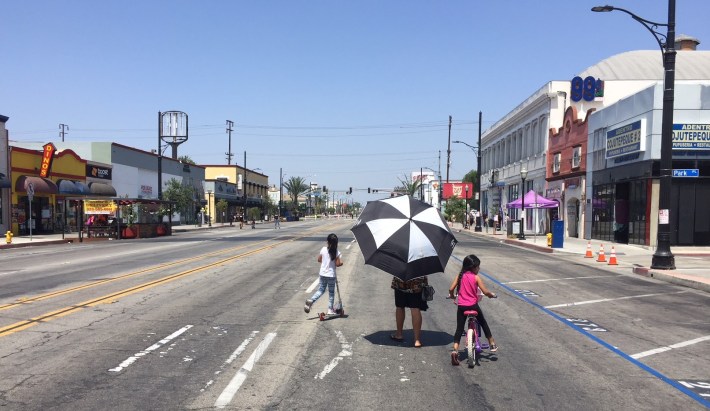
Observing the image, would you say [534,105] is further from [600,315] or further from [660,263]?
[600,315]

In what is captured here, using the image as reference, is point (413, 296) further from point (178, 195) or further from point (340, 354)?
point (178, 195)

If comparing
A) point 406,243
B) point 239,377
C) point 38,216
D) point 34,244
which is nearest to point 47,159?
point 38,216

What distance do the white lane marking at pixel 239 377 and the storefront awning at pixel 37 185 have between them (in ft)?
119

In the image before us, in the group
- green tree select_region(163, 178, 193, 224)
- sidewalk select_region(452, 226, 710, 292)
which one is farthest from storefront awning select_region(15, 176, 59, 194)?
sidewalk select_region(452, 226, 710, 292)

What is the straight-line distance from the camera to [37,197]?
134 feet

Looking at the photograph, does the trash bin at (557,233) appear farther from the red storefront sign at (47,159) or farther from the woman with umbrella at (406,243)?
the red storefront sign at (47,159)

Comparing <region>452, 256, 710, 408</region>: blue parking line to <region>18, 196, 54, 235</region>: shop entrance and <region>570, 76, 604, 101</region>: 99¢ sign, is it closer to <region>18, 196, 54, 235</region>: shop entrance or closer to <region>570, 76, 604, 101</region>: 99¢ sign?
<region>570, 76, 604, 101</region>: 99¢ sign

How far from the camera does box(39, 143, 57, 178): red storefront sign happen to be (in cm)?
3931

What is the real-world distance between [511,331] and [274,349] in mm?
3848

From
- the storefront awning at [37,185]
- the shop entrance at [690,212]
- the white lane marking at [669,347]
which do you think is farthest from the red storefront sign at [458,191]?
the white lane marking at [669,347]

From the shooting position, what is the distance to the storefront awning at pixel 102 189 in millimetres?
47656

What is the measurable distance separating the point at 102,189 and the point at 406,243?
47807mm

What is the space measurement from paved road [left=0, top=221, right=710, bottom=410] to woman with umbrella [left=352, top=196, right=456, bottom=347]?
2.80 ft

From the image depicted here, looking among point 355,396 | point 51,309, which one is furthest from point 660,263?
point 51,309
